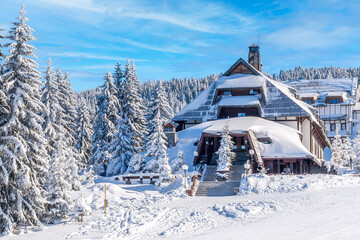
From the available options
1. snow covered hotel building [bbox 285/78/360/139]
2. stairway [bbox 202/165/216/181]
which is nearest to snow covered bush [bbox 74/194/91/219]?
stairway [bbox 202/165/216/181]

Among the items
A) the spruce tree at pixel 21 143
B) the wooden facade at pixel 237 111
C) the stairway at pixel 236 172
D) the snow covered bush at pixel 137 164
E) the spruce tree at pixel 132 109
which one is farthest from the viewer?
the spruce tree at pixel 132 109

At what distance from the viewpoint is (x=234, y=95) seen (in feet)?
154

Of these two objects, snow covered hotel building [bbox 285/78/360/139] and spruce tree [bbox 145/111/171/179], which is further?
snow covered hotel building [bbox 285/78/360/139]

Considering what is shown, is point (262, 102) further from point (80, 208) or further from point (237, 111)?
point (80, 208)

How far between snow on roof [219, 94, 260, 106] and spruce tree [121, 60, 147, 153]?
405 inches

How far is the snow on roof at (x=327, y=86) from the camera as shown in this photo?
9026 centimetres

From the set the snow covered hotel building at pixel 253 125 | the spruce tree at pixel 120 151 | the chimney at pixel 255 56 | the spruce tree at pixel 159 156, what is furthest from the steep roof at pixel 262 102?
the spruce tree at pixel 159 156

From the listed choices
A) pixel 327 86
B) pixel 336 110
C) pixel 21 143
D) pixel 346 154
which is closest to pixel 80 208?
pixel 21 143

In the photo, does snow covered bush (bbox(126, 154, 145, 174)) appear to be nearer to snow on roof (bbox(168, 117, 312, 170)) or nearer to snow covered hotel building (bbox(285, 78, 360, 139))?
snow on roof (bbox(168, 117, 312, 170))

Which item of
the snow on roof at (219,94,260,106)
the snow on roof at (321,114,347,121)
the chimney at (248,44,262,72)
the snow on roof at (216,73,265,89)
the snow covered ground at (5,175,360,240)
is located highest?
the chimney at (248,44,262,72)

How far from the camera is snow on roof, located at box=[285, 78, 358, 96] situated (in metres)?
90.3

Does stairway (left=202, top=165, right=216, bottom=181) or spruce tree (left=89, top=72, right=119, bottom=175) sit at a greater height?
spruce tree (left=89, top=72, right=119, bottom=175)

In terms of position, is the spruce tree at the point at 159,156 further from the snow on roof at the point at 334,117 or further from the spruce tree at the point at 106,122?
the snow on roof at the point at 334,117

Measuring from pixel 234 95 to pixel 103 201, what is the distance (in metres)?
25.6
